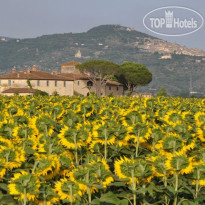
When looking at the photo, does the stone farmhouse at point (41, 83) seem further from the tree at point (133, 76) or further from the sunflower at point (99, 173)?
the sunflower at point (99, 173)

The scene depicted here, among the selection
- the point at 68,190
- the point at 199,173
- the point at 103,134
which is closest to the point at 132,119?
the point at 103,134

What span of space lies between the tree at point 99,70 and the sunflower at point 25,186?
3906 inches

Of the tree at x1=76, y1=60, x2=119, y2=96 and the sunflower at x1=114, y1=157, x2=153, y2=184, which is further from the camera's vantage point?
the tree at x1=76, y1=60, x2=119, y2=96

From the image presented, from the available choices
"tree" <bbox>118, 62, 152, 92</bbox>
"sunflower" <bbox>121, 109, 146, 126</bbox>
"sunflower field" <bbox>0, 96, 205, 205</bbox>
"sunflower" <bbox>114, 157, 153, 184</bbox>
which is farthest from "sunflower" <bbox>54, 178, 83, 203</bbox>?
"tree" <bbox>118, 62, 152, 92</bbox>

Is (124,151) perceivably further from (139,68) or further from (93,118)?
(139,68)

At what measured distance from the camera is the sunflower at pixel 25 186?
3.67 m

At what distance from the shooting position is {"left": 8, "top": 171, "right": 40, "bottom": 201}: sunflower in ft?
12.0

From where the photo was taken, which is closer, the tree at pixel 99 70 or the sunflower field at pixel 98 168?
the sunflower field at pixel 98 168

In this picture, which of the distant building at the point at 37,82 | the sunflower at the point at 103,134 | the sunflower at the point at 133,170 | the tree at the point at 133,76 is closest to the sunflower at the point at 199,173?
the sunflower at the point at 133,170

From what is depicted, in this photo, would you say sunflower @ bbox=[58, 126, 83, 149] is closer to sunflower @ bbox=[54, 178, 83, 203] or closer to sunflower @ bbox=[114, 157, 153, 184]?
sunflower @ bbox=[114, 157, 153, 184]

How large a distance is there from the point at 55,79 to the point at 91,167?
88.2 meters

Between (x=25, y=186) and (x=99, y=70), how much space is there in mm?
102299

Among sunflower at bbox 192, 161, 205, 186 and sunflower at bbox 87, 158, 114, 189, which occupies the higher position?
sunflower at bbox 87, 158, 114, 189

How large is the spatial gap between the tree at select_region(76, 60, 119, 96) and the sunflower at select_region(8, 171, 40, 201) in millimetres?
99222
